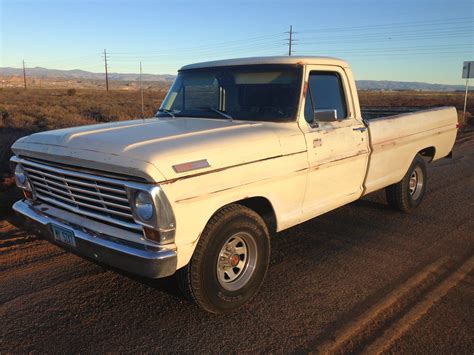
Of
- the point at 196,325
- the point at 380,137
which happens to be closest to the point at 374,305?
the point at 196,325

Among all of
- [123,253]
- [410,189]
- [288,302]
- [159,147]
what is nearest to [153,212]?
[123,253]

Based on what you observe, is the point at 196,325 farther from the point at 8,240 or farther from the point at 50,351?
the point at 8,240

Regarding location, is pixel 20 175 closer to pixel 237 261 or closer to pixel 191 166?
pixel 191 166

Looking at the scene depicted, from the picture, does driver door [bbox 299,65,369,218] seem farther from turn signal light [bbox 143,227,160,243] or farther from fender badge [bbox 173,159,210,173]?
turn signal light [bbox 143,227,160,243]

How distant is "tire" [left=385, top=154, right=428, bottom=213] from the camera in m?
5.93

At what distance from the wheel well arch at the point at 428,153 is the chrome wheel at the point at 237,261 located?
3.90 meters

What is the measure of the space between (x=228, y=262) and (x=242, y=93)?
183 centimetres

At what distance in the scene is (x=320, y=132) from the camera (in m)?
4.22

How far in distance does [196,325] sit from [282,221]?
3.94 feet

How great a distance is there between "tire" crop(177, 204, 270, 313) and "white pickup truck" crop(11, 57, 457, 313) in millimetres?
10

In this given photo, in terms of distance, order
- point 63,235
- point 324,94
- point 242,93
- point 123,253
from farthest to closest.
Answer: point 324,94, point 242,93, point 63,235, point 123,253

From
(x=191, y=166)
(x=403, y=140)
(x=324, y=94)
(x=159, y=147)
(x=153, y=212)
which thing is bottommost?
(x=153, y=212)

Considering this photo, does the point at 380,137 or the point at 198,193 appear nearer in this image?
the point at 198,193

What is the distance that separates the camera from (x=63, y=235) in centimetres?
342
